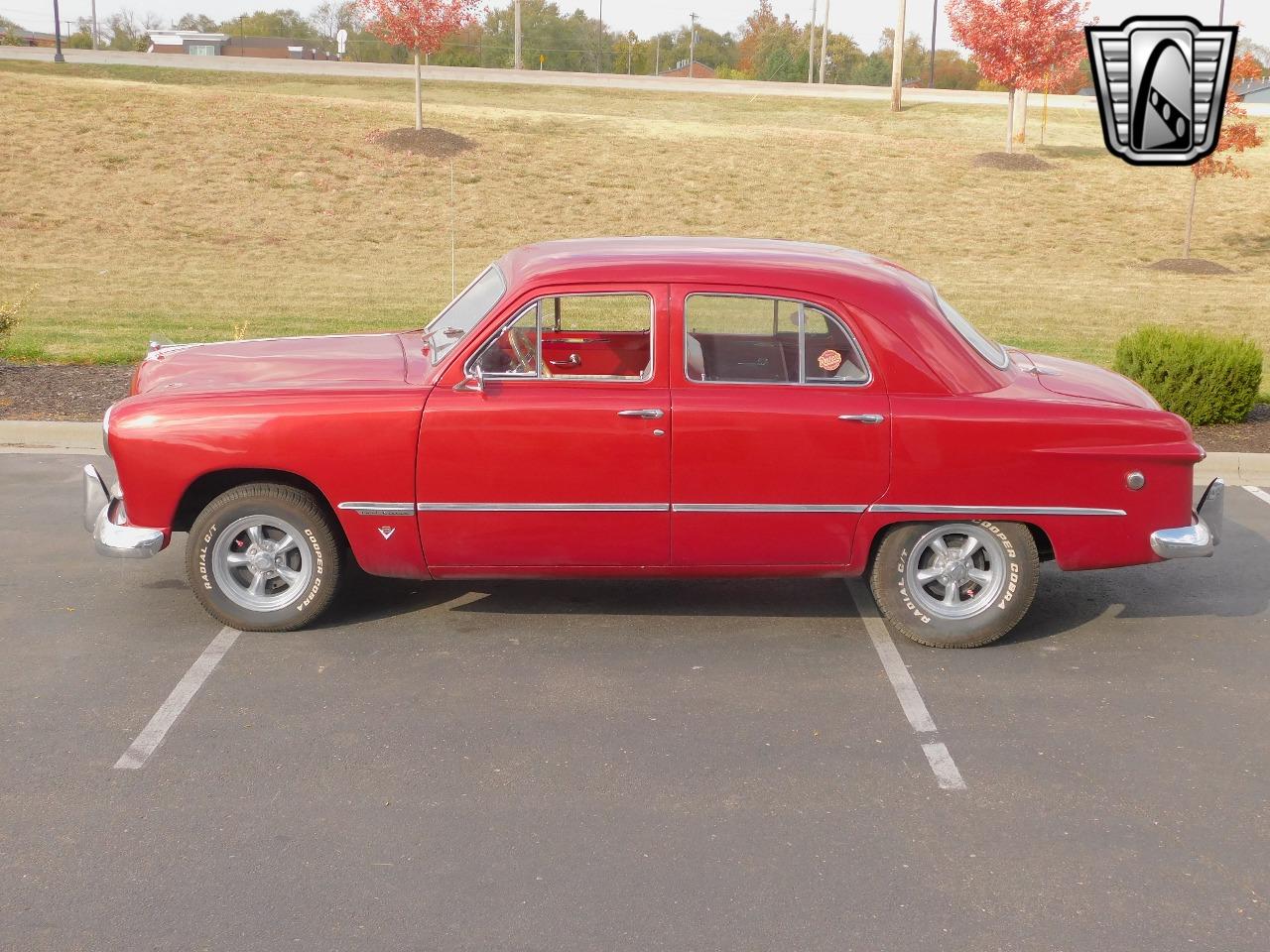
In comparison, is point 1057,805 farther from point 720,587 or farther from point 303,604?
point 303,604

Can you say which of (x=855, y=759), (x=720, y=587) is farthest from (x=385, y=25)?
(x=855, y=759)

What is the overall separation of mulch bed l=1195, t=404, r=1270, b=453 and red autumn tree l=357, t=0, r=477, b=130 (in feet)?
72.8

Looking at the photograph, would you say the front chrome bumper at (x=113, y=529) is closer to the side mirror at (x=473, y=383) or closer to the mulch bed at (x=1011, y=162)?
the side mirror at (x=473, y=383)

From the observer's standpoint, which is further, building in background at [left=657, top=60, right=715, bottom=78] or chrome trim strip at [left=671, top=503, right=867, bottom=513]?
building in background at [left=657, top=60, right=715, bottom=78]

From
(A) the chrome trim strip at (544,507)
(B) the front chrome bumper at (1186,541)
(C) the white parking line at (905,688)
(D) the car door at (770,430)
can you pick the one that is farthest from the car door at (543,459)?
(B) the front chrome bumper at (1186,541)

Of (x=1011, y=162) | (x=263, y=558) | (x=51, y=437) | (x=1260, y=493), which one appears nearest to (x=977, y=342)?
(x=263, y=558)

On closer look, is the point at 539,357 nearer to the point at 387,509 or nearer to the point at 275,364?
the point at 387,509

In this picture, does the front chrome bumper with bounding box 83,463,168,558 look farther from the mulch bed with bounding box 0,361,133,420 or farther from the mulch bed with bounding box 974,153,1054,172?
the mulch bed with bounding box 974,153,1054,172

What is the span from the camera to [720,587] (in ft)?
23.0

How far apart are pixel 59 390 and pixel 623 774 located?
8084 mm

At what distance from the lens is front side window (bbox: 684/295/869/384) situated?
5973 millimetres

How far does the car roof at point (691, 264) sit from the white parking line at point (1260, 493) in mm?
3850

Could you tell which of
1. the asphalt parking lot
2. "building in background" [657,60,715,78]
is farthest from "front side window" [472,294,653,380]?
"building in background" [657,60,715,78]

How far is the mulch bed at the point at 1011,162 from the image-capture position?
33469 millimetres
